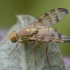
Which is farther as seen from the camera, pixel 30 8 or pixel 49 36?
pixel 30 8

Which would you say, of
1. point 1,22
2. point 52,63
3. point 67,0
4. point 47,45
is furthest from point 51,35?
point 1,22

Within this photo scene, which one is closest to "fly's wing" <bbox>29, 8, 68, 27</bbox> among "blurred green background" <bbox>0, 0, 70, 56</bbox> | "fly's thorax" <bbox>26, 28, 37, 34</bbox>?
"fly's thorax" <bbox>26, 28, 37, 34</bbox>

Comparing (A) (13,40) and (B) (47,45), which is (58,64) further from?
(A) (13,40)

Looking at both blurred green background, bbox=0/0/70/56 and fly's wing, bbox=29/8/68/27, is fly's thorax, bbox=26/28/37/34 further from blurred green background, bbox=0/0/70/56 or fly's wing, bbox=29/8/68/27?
→ blurred green background, bbox=0/0/70/56

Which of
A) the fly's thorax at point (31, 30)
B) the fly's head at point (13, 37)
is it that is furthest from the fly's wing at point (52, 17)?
the fly's head at point (13, 37)

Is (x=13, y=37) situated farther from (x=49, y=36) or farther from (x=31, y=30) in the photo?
(x=49, y=36)

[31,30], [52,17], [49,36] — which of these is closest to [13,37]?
[31,30]
